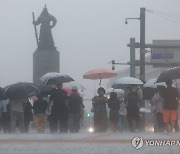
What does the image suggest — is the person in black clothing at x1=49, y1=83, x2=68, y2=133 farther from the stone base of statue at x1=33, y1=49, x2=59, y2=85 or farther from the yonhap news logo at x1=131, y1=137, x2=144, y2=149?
the stone base of statue at x1=33, y1=49, x2=59, y2=85

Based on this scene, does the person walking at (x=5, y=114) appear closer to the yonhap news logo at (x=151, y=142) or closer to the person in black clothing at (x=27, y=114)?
the person in black clothing at (x=27, y=114)

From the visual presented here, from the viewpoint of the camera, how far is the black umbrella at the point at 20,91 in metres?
17.6

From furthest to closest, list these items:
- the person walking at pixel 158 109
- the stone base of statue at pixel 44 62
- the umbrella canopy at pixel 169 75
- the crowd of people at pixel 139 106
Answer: the stone base of statue at pixel 44 62
the person walking at pixel 158 109
the umbrella canopy at pixel 169 75
the crowd of people at pixel 139 106

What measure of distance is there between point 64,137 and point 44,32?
2834 cm

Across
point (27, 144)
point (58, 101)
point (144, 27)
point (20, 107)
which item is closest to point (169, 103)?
point (58, 101)

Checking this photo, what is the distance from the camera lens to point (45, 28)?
127 ft

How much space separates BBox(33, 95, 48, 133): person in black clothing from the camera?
17516mm

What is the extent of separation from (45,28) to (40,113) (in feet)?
70.8

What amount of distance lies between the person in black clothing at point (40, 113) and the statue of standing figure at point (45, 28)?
2024 cm

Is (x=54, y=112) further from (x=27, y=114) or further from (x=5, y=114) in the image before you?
(x=5, y=114)

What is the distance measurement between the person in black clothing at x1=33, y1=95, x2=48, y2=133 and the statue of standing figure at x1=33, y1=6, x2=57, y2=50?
2024 cm

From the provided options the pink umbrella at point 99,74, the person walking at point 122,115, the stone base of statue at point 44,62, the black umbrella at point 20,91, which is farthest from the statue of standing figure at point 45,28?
the black umbrella at point 20,91

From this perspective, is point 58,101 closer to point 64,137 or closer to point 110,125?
point 110,125

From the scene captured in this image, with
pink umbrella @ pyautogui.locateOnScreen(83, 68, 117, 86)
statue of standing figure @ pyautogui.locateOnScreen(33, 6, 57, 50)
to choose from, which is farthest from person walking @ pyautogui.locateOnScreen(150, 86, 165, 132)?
statue of standing figure @ pyautogui.locateOnScreen(33, 6, 57, 50)
